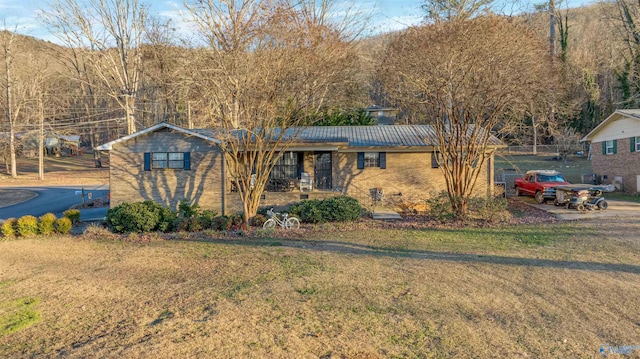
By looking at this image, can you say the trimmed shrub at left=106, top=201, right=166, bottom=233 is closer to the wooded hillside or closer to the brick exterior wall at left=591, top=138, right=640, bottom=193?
the wooded hillside

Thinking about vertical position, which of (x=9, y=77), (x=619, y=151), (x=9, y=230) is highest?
(x=9, y=77)

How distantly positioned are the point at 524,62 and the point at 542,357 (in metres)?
12.4

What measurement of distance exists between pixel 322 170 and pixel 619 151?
16.0m

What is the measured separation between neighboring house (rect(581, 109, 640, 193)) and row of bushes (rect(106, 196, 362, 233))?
15.7m

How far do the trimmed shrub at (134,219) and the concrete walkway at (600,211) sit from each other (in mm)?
13537

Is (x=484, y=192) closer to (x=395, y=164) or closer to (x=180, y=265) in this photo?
(x=395, y=164)

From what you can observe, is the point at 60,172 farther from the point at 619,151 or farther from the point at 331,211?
the point at 619,151

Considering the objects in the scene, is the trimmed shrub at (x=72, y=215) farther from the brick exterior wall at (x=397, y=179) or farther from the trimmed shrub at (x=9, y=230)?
the brick exterior wall at (x=397, y=179)

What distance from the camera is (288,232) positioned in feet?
43.2

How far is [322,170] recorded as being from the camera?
19016 mm

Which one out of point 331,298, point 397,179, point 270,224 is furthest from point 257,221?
point 331,298

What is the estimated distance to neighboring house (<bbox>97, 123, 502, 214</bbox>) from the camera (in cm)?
1714

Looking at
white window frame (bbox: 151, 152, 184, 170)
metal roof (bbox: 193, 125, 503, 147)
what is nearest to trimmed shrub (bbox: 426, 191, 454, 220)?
metal roof (bbox: 193, 125, 503, 147)

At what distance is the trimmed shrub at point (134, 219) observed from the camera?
13828mm
